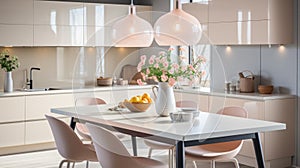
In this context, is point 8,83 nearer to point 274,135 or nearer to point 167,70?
point 167,70

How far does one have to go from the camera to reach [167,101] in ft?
14.2

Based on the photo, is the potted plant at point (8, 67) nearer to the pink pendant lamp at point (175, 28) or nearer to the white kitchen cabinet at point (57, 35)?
the white kitchen cabinet at point (57, 35)

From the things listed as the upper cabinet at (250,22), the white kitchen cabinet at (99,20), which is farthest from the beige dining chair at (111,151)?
the white kitchen cabinet at (99,20)

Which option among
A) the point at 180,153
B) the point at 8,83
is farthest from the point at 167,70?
the point at 8,83

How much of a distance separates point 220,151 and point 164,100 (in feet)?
2.19

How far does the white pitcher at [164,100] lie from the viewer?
4.30 metres

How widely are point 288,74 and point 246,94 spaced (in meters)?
0.51

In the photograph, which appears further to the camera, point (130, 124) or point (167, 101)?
point (167, 101)

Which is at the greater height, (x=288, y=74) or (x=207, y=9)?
(x=207, y=9)

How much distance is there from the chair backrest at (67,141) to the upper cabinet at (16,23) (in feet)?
8.61

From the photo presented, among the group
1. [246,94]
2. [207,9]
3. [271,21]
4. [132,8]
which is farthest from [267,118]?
[132,8]

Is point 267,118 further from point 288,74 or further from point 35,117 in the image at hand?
point 35,117

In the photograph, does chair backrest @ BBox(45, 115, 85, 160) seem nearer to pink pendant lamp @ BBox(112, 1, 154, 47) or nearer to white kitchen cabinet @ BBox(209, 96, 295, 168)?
pink pendant lamp @ BBox(112, 1, 154, 47)

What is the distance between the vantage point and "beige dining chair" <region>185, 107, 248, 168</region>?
13.9 feet
